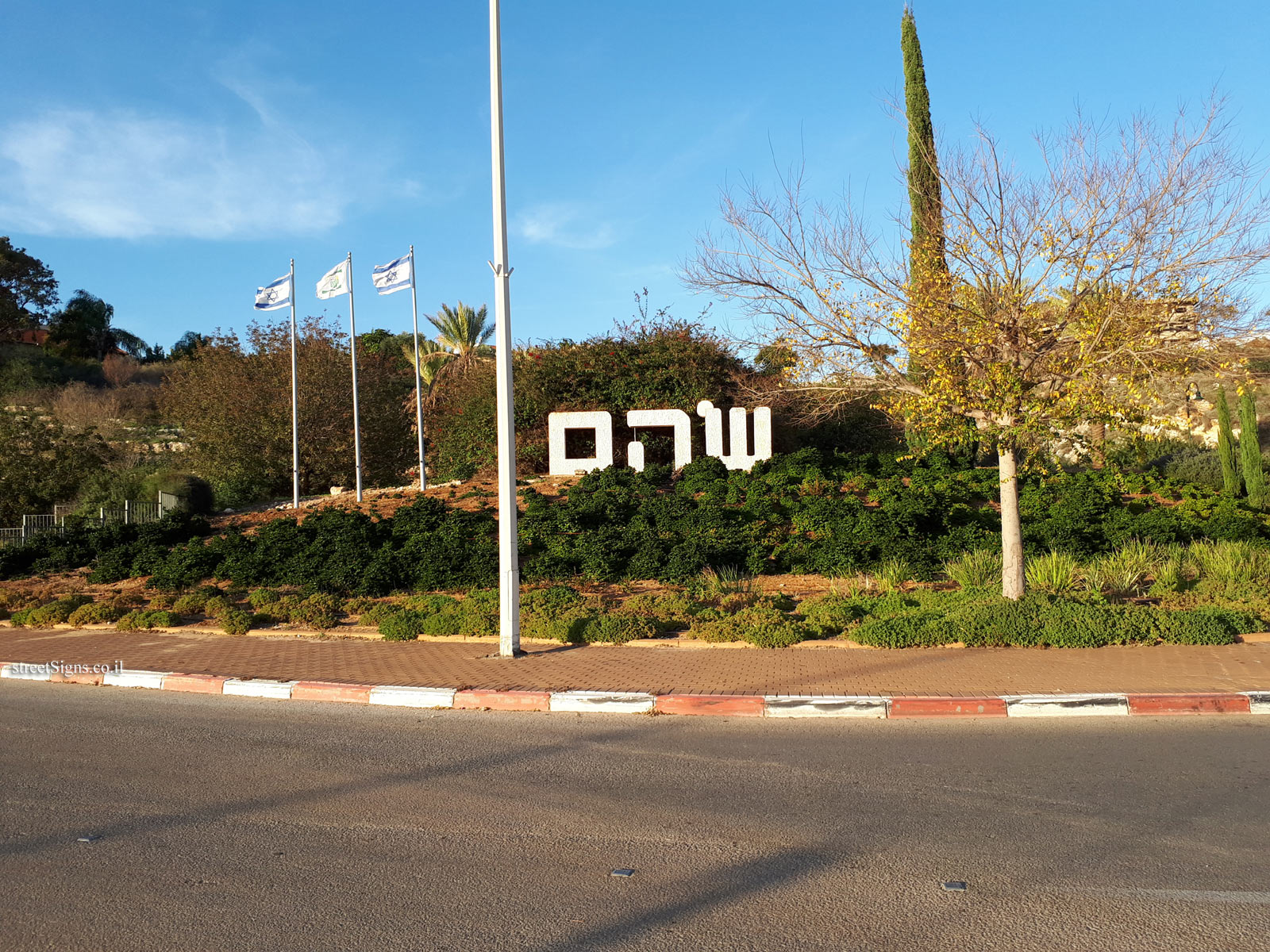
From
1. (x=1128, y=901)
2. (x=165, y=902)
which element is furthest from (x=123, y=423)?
(x=1128, y=901)

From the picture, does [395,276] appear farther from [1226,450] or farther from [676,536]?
[1226,450]

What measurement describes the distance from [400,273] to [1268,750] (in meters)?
19.4

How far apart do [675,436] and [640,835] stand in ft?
60.6

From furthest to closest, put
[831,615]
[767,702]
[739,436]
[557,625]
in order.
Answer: [739,436], [831,615], [557,625], [767,702]

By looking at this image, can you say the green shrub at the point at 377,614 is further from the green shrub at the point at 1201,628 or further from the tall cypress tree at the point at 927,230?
the green shrub at the point at 1201,628

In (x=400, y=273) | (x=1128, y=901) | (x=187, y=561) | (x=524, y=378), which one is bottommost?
(x=1128, y=901)

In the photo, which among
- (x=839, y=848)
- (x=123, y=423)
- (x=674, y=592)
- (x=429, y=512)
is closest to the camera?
(x=839, y=848)

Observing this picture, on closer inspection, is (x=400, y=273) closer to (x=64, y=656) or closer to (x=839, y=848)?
(x=64, y=656)

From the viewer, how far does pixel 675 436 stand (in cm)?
2312

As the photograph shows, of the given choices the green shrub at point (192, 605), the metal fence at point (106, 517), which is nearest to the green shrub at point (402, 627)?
Answer: the green shrub at point (192, 605)

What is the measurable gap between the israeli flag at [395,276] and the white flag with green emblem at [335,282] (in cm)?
130

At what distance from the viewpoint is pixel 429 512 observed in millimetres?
17953

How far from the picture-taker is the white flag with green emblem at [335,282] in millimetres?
22891

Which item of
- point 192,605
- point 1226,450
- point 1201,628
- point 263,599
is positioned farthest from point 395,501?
point 1226,450
